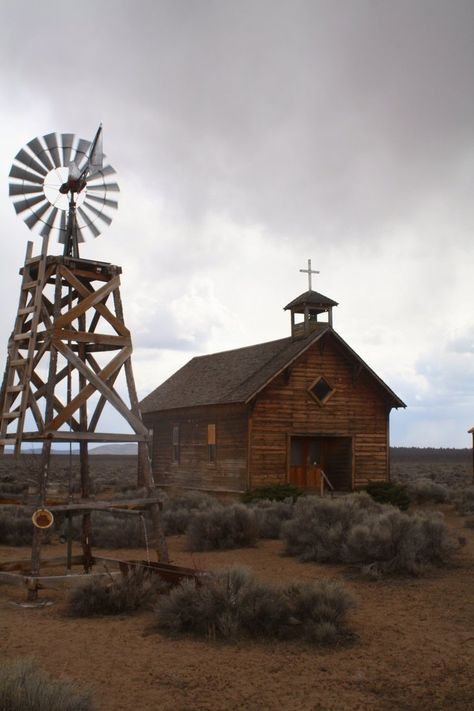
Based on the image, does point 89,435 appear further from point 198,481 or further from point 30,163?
point 198,481

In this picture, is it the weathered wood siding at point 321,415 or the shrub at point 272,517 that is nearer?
the shrub at point 272,517

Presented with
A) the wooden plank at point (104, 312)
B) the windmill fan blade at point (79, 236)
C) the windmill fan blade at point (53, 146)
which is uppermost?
the windmill fan blade at point (53, 146)

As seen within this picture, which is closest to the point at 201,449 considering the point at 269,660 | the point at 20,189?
the point at 20,189

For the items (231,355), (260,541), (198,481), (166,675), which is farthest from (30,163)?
(231,355)

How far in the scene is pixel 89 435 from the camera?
34.9 ft

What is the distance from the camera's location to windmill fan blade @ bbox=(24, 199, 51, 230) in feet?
39.0

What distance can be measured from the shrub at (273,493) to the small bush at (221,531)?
245 inches

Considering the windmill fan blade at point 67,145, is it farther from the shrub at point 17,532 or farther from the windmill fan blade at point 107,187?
the shrub at point 17,532

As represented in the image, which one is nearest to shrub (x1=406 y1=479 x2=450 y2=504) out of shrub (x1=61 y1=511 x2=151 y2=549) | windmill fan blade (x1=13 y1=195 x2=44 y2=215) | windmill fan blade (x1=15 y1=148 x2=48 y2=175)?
shrub (x1=61 y1=511 x2=151 y2=549)

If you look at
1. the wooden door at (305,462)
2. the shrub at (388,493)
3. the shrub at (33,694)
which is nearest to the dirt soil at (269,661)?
the shrub at (33,694)

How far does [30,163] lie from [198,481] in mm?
16034

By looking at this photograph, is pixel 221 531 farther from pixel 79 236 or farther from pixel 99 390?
pixel 79 236

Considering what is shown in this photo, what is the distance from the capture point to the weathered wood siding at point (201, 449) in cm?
2294

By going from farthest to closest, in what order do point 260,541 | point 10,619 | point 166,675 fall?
point 260,541, point 10,619, point 166,675
